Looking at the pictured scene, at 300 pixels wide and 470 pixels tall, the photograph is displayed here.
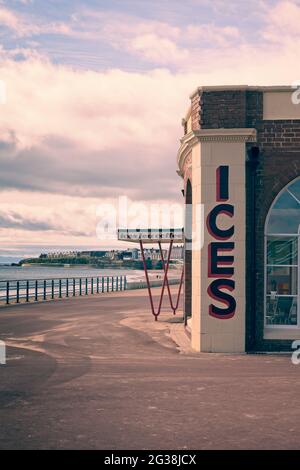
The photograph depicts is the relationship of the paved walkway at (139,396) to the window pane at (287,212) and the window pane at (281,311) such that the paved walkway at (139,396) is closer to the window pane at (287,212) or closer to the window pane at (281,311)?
the window pane at (281,311)

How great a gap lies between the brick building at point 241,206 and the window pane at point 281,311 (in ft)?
0.39

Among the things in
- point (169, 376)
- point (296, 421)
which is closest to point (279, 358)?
point (169, 376)

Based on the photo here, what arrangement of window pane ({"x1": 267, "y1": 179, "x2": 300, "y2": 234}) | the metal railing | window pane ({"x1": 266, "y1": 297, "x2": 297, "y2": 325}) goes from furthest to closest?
the metal railing, window pane ({"x1": 266, "y1": 297, "x2": 297, "y2": 325}), window pane ({"x1": 267, "y1": 179, "x2": 300, "y2": 234})

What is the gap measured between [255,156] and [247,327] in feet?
13.3

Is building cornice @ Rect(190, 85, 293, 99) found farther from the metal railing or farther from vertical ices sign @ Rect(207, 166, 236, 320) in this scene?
the metal railing

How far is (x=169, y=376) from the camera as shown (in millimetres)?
10094

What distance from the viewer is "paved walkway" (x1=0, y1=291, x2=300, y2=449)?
6.52 metres

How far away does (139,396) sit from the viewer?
8.58 metres

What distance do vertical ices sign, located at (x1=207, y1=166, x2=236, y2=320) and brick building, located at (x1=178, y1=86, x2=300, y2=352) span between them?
0.08 feet

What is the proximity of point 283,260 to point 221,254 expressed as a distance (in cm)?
166

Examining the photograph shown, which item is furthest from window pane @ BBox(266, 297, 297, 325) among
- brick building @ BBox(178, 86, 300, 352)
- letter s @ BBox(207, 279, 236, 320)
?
letter s @ BBox(207, 279, 236, 320)

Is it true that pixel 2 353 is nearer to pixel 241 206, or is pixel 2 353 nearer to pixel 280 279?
pixel 241 206

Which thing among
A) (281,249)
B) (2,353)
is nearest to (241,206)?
(281,249)
